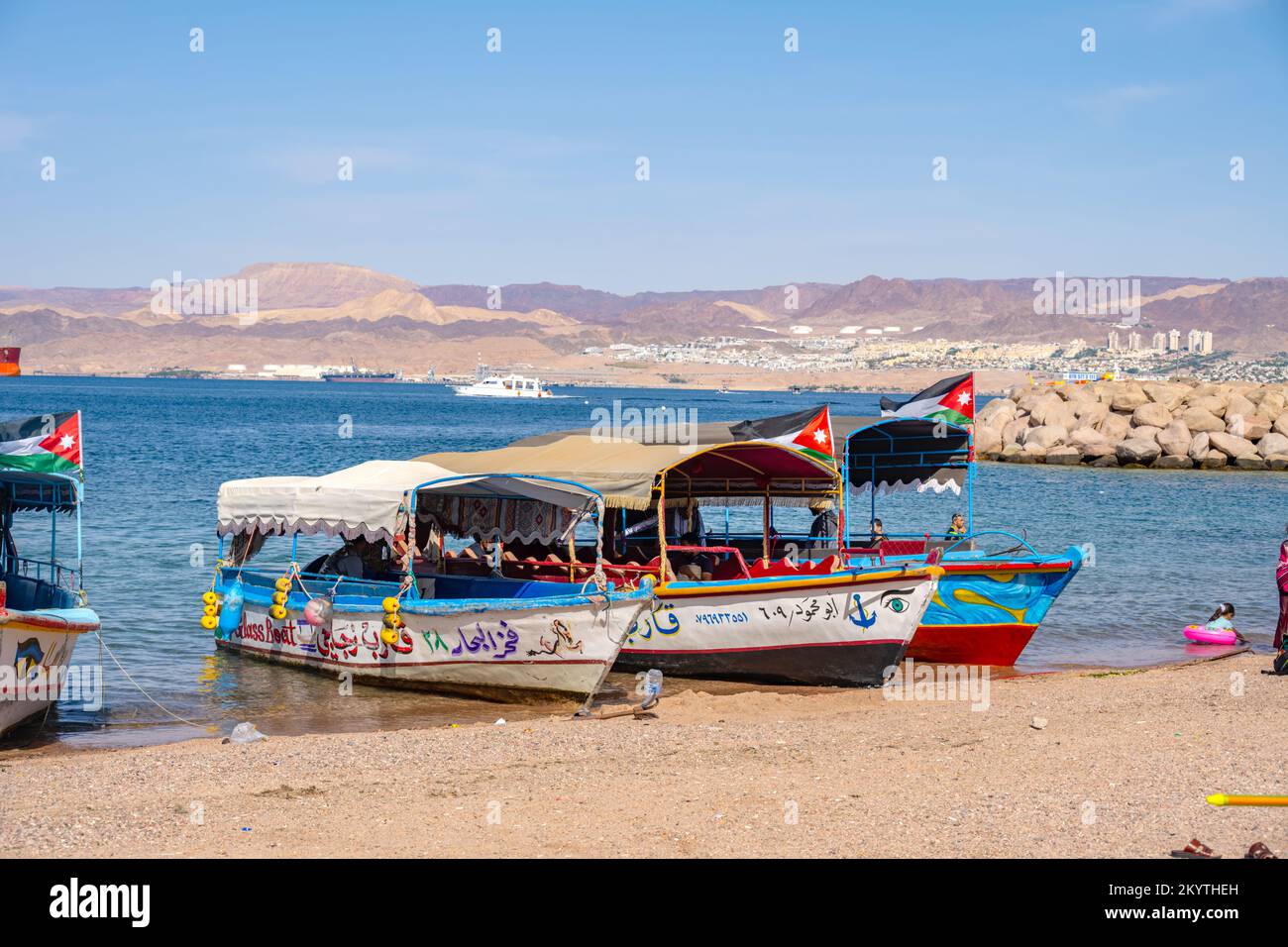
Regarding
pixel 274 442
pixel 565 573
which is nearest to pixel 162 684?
pixel 565 573

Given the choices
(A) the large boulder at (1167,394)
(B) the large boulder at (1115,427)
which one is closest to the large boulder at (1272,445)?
(A) the large boulder at (1167,394)

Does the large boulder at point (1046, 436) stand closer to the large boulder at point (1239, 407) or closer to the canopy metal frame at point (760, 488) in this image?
the large boulder at point (1239, 407)

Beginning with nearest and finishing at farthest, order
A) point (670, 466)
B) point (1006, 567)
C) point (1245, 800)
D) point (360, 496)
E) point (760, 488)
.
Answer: point (1245, 800) → point (670, 466) → point (360, 496) → point (1006, 567) → point (760, 488)

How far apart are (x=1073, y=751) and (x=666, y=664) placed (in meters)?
6.37

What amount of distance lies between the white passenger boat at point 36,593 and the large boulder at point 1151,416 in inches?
2202

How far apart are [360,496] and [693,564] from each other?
458cm

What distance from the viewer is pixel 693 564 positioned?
18125 mm

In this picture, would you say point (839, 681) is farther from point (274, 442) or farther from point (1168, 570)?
point (274, 442)

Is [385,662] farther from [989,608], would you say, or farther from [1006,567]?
[1006,567]

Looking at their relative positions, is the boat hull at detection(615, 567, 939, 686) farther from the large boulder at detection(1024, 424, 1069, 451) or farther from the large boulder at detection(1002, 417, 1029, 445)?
the large boulder at detection(1002, 417, 1029, 445)

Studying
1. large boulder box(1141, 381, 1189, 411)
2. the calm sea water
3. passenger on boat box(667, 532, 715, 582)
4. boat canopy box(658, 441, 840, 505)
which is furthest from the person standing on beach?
large boulder box(1141, 381, 1189, 411)

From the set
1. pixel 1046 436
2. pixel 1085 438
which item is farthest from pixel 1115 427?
pixel 1046 436

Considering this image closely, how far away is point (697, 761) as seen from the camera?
456 inches

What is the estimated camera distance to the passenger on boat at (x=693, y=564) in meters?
17.4
